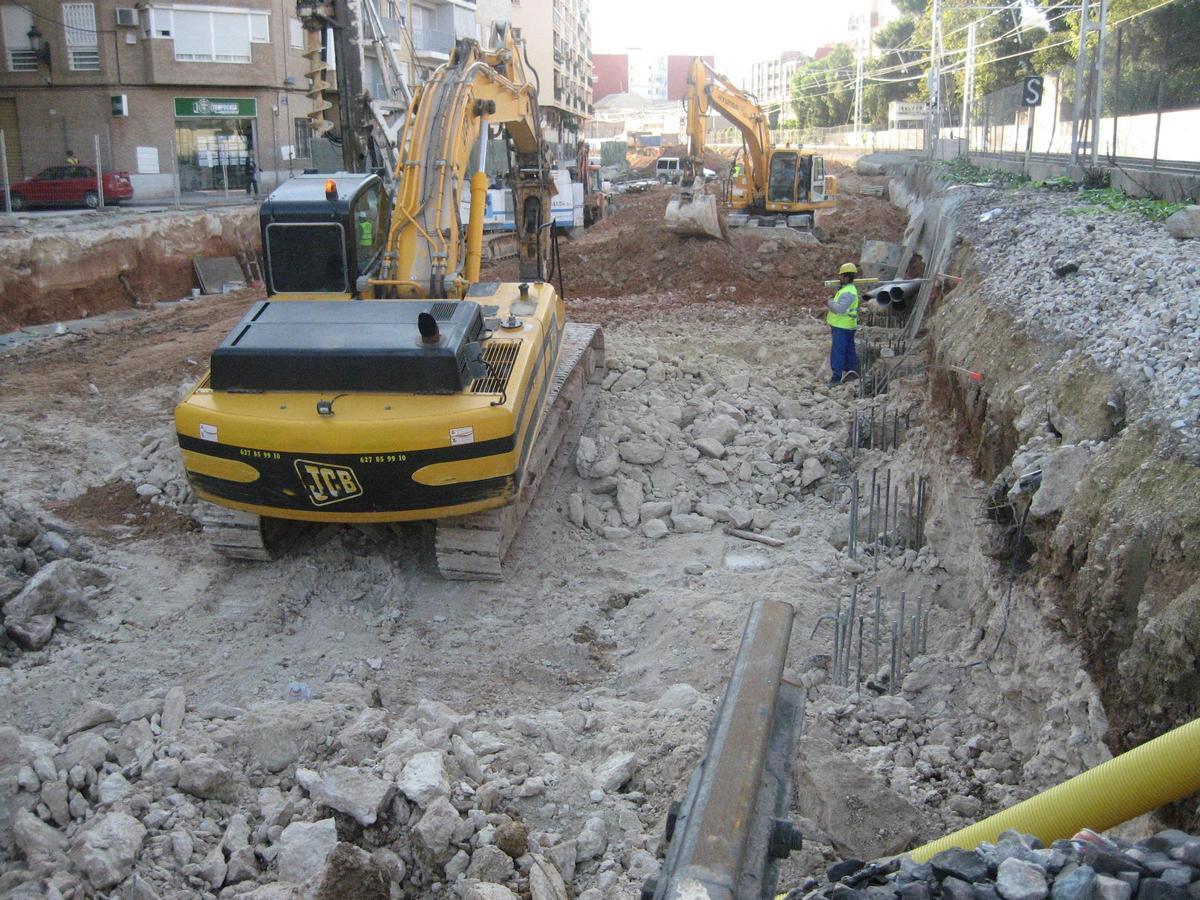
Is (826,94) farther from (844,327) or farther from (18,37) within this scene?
(844,327)

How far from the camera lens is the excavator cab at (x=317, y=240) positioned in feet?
27.6

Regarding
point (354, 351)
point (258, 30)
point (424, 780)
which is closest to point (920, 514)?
point (354, 351)

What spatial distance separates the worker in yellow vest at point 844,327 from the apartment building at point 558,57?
38.1 metres

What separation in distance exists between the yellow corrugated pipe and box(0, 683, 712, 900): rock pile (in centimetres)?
154

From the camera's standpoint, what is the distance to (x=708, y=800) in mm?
2912

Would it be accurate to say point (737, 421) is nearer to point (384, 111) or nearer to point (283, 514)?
point (283, 514)

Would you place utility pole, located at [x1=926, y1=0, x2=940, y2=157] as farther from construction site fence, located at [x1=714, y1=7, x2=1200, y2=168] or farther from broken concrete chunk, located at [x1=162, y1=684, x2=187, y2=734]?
broken concrete chunk, located at [x1=162, y1=684, x2=187, y2=734]

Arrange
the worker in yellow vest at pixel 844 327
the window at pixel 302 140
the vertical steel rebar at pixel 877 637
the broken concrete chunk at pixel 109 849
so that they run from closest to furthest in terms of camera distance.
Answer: the broken concrete chunk at pixel 109 849, the vertical steel rebar at pixel 877 637, the worker in yellow vest at pixel 844 327, the window at pixel 302 140

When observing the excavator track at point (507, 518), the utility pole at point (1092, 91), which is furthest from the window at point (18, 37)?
the excavator track at point (507, 518)

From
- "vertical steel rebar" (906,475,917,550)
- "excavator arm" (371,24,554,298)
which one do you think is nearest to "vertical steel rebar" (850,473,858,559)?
"vertical steel rebar" (906,475,917,550)

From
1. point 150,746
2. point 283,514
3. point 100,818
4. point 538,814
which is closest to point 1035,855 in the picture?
point 538,814

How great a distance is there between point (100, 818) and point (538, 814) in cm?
180

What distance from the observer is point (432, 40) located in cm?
4425

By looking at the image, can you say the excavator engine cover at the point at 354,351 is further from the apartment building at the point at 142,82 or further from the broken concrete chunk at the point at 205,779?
the apartment building at the point at 142,82
